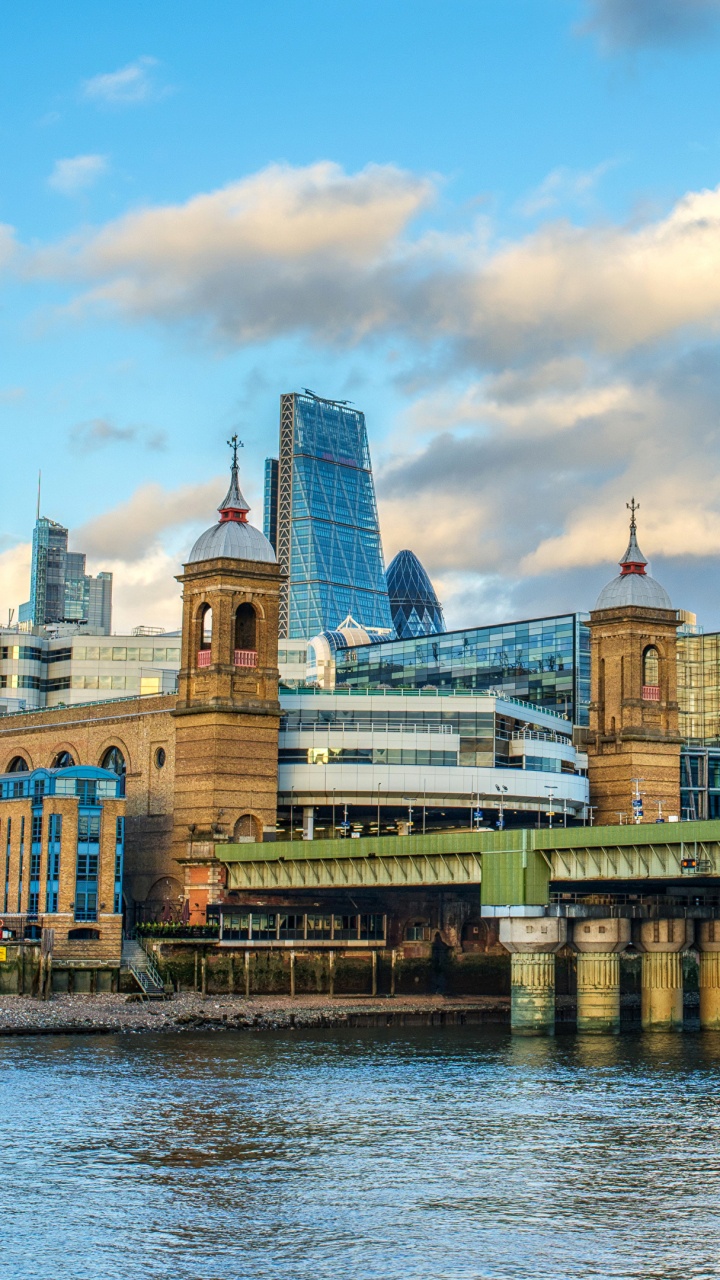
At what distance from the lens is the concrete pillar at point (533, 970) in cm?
11694

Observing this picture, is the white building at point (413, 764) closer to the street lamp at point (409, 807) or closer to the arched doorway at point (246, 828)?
the street lamp at point (409, 807)

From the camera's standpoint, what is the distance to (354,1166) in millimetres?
65938

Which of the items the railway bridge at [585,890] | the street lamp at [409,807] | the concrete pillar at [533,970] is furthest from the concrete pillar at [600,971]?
the street lamp at [409,807]

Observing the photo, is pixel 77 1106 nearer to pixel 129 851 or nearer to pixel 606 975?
pixel 606 975

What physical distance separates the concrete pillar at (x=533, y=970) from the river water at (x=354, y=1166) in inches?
643

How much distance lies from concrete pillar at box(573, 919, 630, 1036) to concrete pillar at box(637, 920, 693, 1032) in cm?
318

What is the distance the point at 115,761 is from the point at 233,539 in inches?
932

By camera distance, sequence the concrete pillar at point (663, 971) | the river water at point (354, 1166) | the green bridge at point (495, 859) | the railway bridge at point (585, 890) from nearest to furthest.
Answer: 1. the river water at point (354, 1166)
2. the green bridge at point (495, 859)
3. the railway bridge at point (585, 890)
4. the concrete pillar at point (663, 971)

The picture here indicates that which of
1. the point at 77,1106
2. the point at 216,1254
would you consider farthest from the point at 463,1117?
the point at 216,1254

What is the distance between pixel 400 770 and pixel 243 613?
18.6 meters

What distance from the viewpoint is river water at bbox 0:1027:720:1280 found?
2083 inches

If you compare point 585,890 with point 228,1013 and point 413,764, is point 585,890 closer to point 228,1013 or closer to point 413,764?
point 228,1013

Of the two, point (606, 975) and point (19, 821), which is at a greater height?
point (19, 821)

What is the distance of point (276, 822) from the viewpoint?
6033 inches
